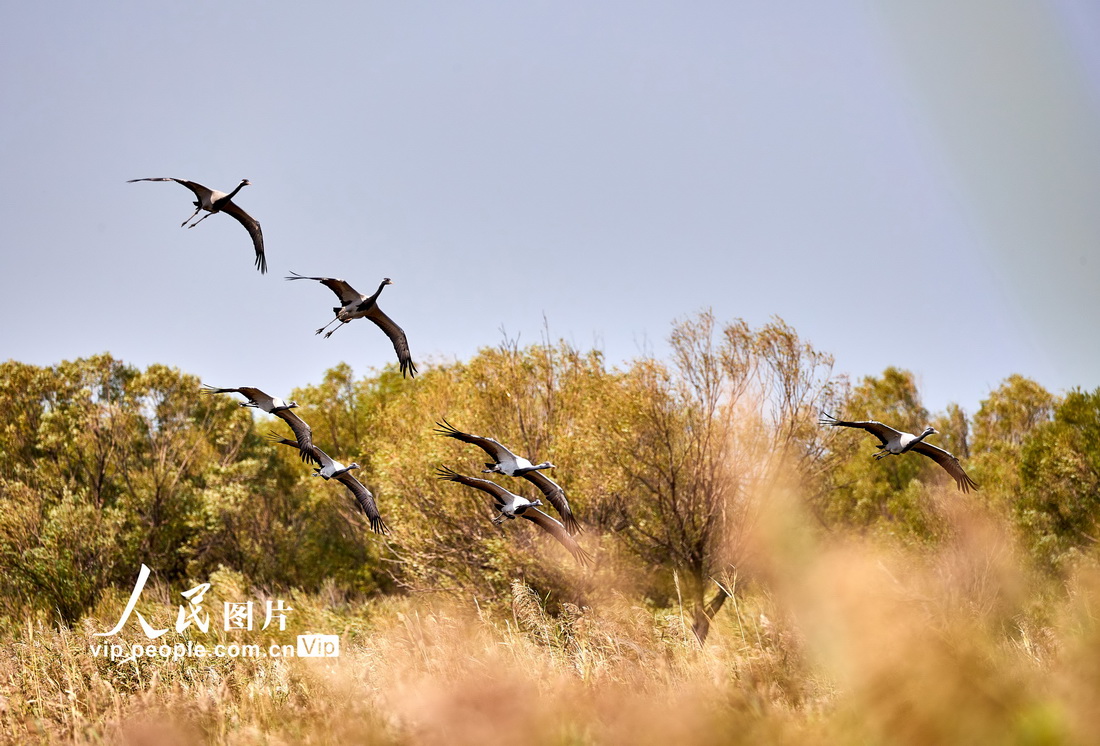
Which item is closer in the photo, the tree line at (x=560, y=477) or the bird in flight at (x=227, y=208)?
the bird in flight at (x=227, y=208)

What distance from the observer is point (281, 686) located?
806 centimetres

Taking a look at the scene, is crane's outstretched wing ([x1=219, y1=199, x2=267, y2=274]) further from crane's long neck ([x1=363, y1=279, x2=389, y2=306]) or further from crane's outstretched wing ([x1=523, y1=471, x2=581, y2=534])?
crane's outstretched wing ([x1=523, y1=471, x2=581, y2=534])

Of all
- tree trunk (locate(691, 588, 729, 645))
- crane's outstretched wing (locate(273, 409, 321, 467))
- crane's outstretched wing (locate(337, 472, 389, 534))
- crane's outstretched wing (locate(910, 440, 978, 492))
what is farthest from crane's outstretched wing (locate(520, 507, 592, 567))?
tree trunk (locate(691, 588, 729, 645))

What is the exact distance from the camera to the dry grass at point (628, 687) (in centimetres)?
397

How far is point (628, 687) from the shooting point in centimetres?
594

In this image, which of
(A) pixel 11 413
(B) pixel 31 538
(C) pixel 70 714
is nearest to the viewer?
(C) pixel 70 714

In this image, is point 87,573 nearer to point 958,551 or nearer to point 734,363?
point 734,363

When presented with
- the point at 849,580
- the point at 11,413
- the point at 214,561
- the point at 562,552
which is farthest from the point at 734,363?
the point at 11,413

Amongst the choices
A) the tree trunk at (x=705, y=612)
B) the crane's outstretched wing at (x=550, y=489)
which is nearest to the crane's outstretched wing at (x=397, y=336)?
the crane's outstretched wing at (x=550, y=489)

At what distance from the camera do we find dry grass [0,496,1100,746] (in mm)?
3969

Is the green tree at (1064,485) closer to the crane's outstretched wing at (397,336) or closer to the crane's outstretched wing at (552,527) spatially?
the crane's outstretched wing at (552,527)

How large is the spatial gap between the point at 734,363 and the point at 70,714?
16.1 metres

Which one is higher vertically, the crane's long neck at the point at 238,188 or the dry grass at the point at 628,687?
the crane's long neck at the point at 238,188

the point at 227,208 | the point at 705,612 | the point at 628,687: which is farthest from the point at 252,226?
the point at 705,612
